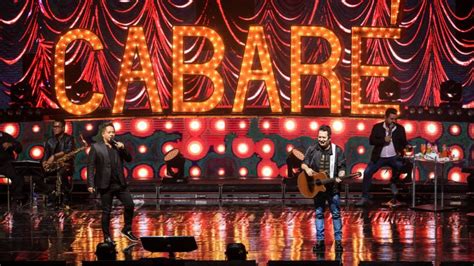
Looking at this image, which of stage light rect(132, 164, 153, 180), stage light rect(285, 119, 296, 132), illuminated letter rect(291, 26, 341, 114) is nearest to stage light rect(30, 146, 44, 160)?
stage light rect(132, 164, 153, 180)

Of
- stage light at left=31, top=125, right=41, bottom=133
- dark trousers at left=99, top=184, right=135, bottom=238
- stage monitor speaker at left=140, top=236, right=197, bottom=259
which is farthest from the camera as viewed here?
stage light at left=31, top=125, right=41, bottom=133

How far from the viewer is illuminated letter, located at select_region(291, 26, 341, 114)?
19516 millimetres

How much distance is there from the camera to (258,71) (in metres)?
19.7

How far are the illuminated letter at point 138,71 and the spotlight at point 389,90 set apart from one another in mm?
5014

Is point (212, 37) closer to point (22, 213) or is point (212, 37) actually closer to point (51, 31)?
point (22, 213)

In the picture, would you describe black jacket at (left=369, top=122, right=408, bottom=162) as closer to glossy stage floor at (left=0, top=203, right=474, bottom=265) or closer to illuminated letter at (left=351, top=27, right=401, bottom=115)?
glossy stage floor at (left=0, top=203, right=474, bottom=265)

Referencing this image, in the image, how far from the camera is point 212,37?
19609mm

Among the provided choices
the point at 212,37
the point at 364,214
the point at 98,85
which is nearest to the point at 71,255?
the point at 364,214

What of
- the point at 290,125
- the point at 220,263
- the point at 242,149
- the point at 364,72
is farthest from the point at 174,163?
the point at 220,263

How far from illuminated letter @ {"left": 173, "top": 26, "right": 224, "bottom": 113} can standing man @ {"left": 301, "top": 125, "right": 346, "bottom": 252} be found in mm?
6787

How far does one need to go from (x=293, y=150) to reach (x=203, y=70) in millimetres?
2628

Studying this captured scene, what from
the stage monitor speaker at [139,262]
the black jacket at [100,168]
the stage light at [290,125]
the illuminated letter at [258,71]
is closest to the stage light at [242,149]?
the stage light at [290,125]

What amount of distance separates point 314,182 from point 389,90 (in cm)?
767

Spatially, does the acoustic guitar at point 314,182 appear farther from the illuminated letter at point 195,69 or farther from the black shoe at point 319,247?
the illuminated letter at point 195,69
